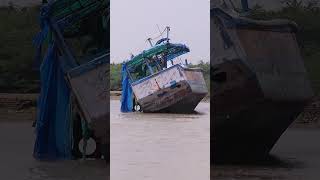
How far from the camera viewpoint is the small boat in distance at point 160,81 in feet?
12.6

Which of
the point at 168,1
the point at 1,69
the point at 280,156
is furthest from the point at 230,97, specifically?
the point at 1,69

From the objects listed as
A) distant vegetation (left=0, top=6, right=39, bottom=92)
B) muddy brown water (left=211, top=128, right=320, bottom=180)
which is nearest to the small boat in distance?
muddy brown water (left=211, top=128, right=320, bottom=180)

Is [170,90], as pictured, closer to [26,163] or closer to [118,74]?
[118,74]

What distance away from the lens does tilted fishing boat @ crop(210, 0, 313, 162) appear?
378cm

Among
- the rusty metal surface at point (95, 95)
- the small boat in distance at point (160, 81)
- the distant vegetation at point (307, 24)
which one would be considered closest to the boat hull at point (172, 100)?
the small boat in distance at point (160, 81)

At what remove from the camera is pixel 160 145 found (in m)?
3.81

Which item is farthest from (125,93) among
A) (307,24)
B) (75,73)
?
(307,24)

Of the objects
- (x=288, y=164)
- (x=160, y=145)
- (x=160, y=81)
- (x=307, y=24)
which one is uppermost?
(x=307, y=24)

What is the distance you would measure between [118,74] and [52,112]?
62 cm

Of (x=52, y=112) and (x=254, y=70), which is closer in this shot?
(x=254, y=70)

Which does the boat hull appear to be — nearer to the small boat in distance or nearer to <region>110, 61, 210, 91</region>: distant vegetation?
the small boat in distance

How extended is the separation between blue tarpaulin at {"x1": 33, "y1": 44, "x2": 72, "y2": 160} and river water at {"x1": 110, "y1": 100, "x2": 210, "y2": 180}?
1.26 feet

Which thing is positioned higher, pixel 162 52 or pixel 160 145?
pixel 162 52

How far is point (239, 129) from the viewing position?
386 cm
